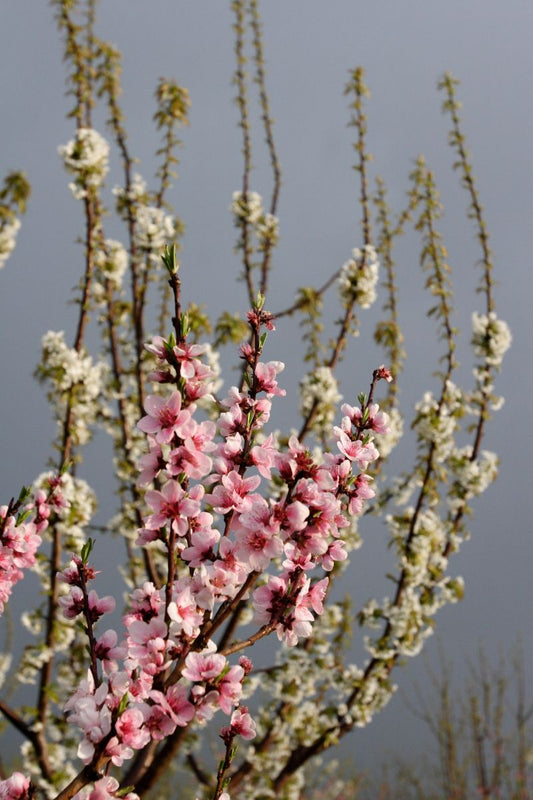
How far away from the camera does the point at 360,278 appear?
17.4 ft

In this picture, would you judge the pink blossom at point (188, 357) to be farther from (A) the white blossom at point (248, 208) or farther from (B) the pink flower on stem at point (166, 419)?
(A) the white blossom at point (248, 208)

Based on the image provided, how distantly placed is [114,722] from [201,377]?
0.65m

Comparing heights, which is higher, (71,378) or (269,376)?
(71,378)

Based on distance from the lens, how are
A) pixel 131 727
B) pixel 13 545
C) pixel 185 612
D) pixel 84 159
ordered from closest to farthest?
pixel 131 727, pixel 185 612, pixel 13 545, pixel 84 159

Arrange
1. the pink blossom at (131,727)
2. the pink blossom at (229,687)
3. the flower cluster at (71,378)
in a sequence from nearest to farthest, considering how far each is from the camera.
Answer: the pink blossom at (131,727) → the pink blossom at (229,687) → the flower cluster at (71,378)

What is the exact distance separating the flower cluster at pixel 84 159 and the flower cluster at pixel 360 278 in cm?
191

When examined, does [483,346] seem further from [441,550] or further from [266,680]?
[266,680]

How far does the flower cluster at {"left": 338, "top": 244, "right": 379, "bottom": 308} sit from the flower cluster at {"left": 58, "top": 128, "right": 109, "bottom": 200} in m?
1.91

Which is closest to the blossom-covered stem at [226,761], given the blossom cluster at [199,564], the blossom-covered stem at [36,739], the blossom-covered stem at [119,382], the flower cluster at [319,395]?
the blossom cluster at [199,564]

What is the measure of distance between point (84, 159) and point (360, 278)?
2145mm

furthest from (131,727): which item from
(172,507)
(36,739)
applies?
(36,739)

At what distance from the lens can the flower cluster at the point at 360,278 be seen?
17.5 ft

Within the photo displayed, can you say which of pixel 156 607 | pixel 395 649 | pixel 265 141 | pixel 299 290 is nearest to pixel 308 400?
pixel 299 290

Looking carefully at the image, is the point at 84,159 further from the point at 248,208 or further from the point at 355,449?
the point at 355,449
